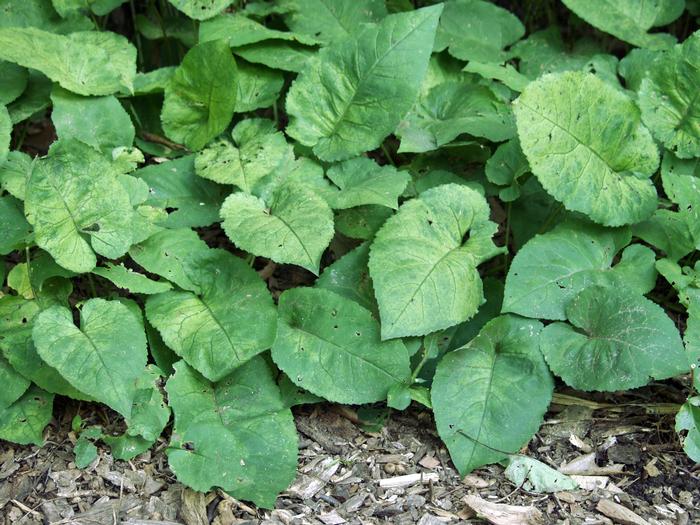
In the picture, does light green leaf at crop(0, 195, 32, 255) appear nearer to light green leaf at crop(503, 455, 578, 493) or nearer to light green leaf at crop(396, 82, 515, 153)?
light green leaf at crop(396, 82, 515, 153)

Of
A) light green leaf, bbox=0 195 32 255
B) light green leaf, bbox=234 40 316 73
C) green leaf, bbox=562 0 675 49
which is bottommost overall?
light green leaf, bbox=0 195 32 255

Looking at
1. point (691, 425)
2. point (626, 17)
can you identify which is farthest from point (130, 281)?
point (626, 17)

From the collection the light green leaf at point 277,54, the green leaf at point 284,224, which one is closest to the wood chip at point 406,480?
the green leaf at point 284,224

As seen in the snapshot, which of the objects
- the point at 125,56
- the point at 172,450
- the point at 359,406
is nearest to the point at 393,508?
the point at 359,406

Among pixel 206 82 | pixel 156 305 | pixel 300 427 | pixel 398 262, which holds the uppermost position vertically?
pixel 206 82

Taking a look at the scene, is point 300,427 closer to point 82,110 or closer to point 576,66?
point 82,110

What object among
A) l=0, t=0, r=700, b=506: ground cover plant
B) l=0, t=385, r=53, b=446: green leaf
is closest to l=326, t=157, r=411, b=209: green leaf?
l=0, t=0, r=700, b=506: ground cover plant
